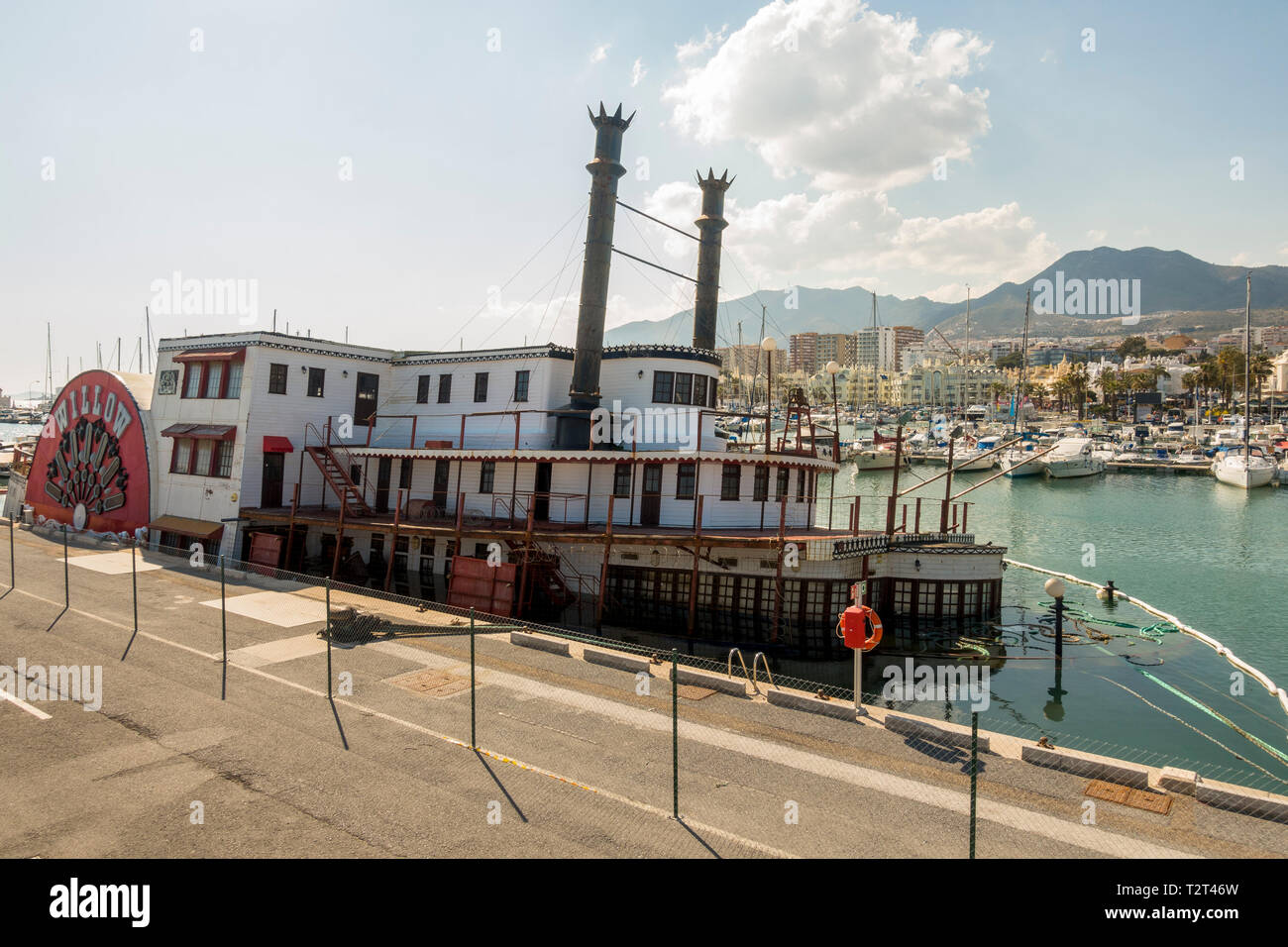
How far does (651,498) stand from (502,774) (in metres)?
17.1

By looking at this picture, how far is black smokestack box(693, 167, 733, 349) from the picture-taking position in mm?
36594

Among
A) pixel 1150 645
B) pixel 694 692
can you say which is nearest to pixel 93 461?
pixel 694 692

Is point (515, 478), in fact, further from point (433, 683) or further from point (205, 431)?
point (205, 431)

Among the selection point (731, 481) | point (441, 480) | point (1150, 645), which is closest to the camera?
point (1150, 645)

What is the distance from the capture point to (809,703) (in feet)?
48.0

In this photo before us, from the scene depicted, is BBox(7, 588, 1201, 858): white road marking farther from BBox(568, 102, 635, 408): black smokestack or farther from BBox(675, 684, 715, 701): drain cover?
BBox(568, 102, 635, 408): black smokestack

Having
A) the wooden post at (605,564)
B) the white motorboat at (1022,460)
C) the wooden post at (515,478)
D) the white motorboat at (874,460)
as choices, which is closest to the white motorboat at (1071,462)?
the white motorboat at (1022,460)

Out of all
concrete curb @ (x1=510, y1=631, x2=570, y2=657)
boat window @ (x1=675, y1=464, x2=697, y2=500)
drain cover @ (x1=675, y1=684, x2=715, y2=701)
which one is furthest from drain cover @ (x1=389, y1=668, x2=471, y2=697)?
boat window @ (x1=675, y1=464, x2=697, y2=500)

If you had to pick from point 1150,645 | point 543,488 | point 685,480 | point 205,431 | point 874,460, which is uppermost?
point 874,460

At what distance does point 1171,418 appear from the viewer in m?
169

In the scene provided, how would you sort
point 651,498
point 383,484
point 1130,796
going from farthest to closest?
1. point 383,484
2. point 651,498
3. point 1130,796

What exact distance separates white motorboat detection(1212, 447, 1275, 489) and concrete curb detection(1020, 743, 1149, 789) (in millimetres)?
93161
